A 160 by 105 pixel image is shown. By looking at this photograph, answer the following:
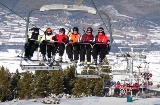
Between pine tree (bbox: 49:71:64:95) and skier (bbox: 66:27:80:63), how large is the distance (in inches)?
1646

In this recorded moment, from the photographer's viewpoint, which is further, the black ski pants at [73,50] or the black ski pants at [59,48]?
the black ski pants at [73,50]

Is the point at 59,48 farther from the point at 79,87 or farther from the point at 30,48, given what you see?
the point at 79,87

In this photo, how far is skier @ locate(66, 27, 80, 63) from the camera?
19859 mm

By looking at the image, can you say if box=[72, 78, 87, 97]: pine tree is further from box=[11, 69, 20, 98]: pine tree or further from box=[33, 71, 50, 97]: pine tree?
box=[11, 69, 20, 98]: pine tree

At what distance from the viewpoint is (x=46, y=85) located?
64.8 meters

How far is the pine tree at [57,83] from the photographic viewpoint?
6272 cm

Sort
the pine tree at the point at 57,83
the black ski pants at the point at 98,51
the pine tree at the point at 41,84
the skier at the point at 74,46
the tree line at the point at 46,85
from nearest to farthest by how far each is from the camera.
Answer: the skier at the point at 74,46 < the black ski pants at the point at 98,51 < the tree line at the point at 46,85 < the pine tree at the point at 57,83 < the pine tree at the point at 41,84

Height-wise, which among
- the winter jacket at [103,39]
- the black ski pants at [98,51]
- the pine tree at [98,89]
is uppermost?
the winter jacket at [103,39]

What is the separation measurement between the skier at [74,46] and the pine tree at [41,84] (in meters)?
42.1

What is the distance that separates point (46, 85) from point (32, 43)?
146ft

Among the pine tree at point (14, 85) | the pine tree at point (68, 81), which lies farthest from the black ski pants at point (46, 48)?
the pine tree at point (14, 85)

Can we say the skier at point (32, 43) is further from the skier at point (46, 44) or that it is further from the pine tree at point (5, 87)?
the pine tree at point (5, 87)

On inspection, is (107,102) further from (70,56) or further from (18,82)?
(18,82)

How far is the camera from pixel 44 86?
64500mm
